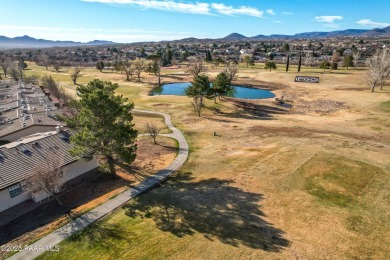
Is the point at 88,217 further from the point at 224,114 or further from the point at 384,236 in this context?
the point at 224,114

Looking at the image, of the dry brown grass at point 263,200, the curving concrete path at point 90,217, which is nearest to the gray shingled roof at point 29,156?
the curving concrete path at point 90,217

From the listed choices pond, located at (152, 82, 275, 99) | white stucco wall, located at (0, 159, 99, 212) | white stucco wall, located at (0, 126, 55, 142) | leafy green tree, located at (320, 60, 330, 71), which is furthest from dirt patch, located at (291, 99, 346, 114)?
white stucco wall, located at (0, 126, 55, 142)

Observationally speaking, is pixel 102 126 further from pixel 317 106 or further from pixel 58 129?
pixel 317 106

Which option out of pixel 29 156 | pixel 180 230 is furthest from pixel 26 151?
pixel 180 230

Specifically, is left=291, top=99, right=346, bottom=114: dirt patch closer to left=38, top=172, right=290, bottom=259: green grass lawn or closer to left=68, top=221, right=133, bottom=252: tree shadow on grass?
left=38, top=172, right=290, bottom=259: green grass lawn

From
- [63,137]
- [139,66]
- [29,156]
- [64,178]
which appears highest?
[139,66]
